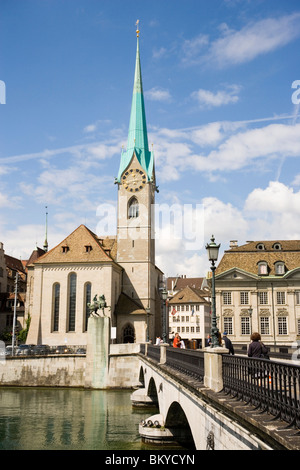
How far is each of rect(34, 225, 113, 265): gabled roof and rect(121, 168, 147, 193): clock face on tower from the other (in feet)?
31.7

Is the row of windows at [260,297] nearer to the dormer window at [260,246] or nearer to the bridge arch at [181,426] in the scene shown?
the dormer window at [260,246]

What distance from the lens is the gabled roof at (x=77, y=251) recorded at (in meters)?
59.5

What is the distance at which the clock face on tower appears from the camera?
68000 millimetres

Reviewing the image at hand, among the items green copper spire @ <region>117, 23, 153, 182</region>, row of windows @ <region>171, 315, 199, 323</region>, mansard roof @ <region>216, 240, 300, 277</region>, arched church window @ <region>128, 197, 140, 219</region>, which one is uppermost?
green copper spire @ <region>117, 23, 153, 182</region>

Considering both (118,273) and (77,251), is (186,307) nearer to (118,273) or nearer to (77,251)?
(118,273)

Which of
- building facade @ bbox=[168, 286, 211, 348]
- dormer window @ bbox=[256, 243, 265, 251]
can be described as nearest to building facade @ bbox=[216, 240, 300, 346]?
dormer window @ bbox=[256, 243, 265, 251]

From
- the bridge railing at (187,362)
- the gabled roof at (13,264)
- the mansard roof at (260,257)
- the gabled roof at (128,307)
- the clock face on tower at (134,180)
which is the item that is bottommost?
the bridge railing at (187,362)

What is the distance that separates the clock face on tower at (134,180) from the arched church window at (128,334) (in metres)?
19.2

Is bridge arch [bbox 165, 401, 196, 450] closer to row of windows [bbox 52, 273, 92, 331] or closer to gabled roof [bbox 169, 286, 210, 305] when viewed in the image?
row of windows [bbox 52, 273, 92, 331]

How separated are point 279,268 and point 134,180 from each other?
24.6 metres

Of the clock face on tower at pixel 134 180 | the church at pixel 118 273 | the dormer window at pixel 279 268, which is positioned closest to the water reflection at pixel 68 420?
the church at pixel 118 273
